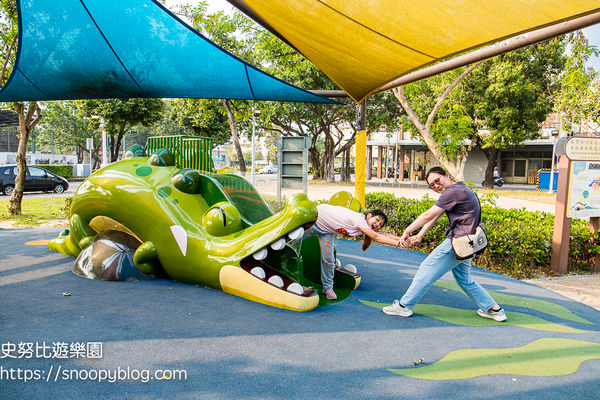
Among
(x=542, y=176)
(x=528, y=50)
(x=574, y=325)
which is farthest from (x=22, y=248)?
(x=542, y=176)

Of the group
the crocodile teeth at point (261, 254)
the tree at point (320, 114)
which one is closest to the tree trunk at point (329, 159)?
the tree at point (320, 114)

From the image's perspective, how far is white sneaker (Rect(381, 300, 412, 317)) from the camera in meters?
3.62

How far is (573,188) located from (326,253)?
410 cm

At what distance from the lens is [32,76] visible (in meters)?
4.88

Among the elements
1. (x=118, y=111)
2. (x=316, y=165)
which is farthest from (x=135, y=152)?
(x=316, y=165)

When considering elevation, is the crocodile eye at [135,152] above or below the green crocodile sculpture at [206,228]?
above

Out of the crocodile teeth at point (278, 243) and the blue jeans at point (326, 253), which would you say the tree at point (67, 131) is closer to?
the blue jeans at point (326, 253)

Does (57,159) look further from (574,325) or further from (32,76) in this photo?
(574,325)

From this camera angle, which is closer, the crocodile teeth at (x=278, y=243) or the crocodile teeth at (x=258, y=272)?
the crocodile teeth at (x=278, y=243)

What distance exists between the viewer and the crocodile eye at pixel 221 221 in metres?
3.96

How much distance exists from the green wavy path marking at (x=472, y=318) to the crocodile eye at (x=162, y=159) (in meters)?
2.89

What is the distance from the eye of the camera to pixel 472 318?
369 cm

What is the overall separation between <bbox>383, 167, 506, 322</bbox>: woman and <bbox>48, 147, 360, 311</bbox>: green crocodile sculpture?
3.00ft

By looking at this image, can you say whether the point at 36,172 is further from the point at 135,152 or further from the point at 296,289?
the point at 296,289
